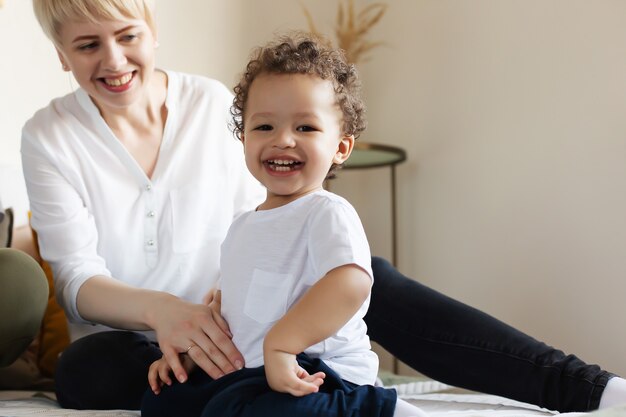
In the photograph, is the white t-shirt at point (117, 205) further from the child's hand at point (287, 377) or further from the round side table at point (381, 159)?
the round side table at point (381, 159)

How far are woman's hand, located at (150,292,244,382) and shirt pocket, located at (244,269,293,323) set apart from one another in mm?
76

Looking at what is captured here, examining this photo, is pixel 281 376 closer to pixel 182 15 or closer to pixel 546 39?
pixel 546 39

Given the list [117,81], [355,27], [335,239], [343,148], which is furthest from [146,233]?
[355,27]

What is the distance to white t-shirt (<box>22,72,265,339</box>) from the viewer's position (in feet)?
5.58

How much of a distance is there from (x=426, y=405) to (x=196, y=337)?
51 cm

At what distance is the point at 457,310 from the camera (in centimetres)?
153

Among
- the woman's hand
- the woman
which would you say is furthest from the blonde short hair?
the woman's hand

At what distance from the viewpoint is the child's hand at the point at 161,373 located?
1.33 metres

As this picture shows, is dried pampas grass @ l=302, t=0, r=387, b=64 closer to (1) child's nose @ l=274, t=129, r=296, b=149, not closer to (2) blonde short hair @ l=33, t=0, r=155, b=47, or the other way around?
(2) blonde short hair @ l=33, t=0, r=155, b=47

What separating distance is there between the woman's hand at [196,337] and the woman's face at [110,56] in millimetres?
461

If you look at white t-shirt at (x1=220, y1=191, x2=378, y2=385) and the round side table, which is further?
the round side table

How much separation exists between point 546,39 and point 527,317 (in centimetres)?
79

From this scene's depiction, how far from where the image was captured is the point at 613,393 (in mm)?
1322

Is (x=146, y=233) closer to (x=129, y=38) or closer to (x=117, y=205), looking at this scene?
(x=117, y=205)
